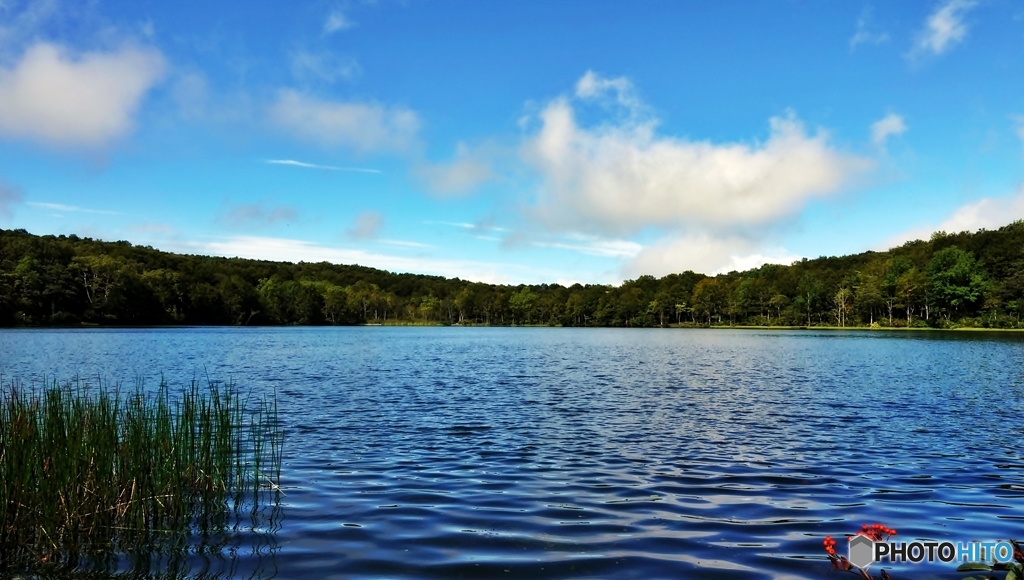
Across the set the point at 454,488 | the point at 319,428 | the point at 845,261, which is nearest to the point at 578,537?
the point at 454,488

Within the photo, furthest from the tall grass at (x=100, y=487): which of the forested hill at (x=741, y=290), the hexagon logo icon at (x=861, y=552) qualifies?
the forested hill at (x=741, y=290)

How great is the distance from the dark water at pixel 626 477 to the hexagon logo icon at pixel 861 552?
0.36 meters

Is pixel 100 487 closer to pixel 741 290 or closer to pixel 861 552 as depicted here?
pixel 861 552

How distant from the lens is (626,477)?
12.9 m

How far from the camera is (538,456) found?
14953 mm

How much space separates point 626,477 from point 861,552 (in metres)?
5.23

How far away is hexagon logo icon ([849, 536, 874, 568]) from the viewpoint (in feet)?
25.9

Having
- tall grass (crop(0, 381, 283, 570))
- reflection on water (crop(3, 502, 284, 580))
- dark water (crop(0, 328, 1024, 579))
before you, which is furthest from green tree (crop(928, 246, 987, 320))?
reflection on water (crop(3, 502, 284, 580))

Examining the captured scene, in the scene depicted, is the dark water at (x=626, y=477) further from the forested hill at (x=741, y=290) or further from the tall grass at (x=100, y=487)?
the forested hill at (x=741, y=290)

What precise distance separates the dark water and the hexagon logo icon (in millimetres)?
362

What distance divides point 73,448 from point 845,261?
216683 mm

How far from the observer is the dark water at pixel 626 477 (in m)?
8.53

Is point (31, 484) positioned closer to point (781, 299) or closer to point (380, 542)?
point (380, 542)

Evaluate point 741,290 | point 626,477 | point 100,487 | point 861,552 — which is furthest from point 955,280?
point 100,487
